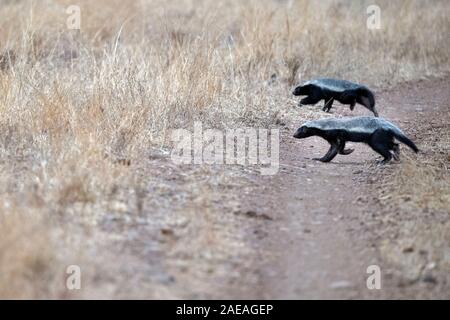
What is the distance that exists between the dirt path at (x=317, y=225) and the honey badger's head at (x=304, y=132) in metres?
0.14

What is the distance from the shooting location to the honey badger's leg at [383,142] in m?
7.00

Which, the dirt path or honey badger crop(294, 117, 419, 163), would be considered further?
honey badger crop(294, 117, 419, 163)

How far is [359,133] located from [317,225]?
2.10 metres

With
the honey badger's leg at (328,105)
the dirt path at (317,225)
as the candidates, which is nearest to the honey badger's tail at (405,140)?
the dirt path at (317,225)

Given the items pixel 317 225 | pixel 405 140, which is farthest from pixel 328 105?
pixel 317 225

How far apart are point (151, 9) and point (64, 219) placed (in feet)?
28.4

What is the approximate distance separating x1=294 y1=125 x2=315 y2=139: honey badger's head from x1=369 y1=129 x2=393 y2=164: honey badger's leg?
0.73 metres

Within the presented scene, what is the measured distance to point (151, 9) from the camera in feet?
42.5

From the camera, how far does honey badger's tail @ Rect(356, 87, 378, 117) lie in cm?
936

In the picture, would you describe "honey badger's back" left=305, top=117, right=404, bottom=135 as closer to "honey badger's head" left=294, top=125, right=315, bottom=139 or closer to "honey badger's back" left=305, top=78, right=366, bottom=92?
"honey badger's head" left=294, top=125, right=315, bottom=139

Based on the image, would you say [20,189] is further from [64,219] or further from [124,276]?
[124,276]

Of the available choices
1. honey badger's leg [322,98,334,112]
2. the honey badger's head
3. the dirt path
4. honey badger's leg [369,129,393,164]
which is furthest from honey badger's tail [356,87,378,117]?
honey badger's leg [369,129,393,164]

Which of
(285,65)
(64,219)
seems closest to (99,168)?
(64,219)

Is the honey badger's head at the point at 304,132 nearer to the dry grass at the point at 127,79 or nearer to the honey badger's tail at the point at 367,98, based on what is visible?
the dry grass at the point at 127,79
